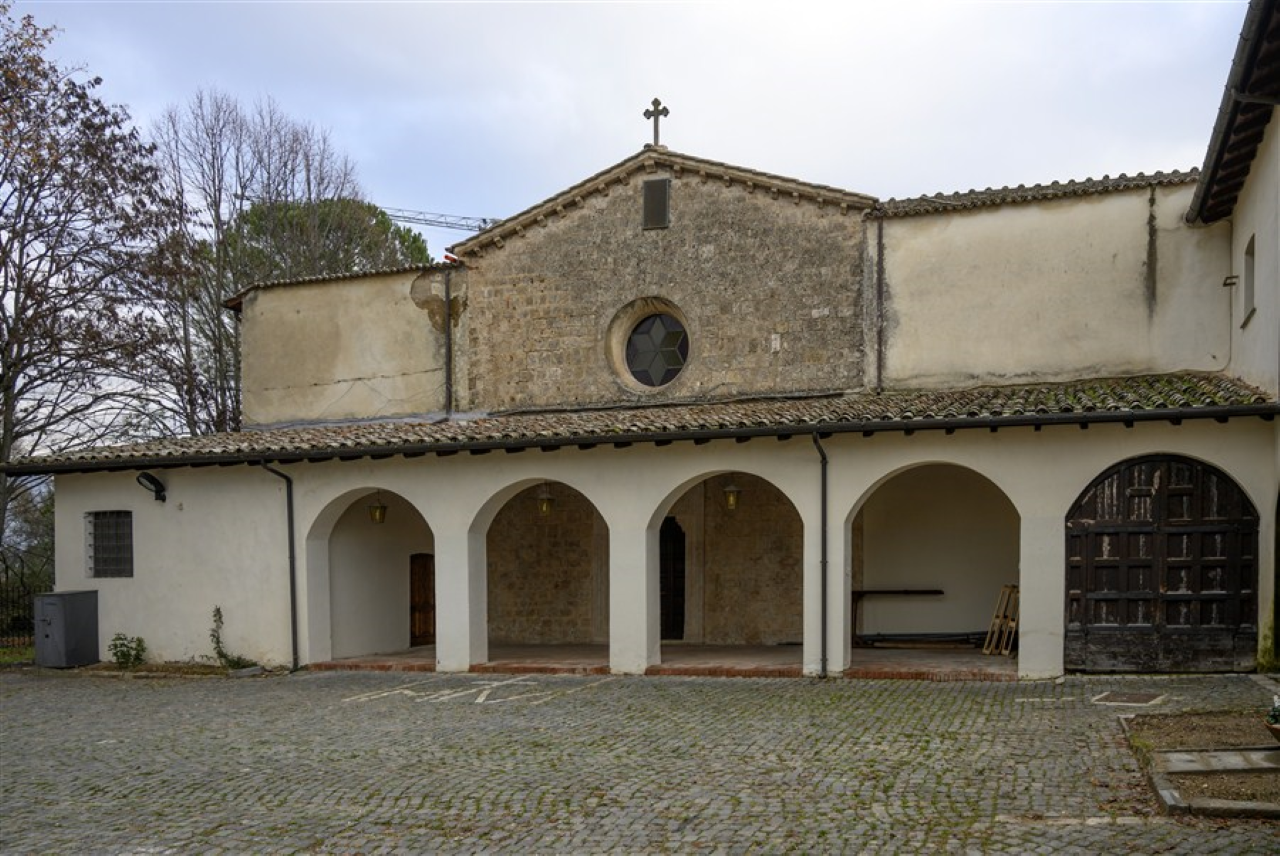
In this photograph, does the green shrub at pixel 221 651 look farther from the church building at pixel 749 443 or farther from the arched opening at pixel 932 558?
the arched opening at pixel 932 558

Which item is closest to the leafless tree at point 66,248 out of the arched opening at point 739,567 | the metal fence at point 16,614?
the metal fence at point 16,614

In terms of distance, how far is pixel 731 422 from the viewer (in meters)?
14.0

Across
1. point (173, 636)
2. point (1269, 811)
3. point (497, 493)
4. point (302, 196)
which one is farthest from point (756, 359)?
point (302, 196)

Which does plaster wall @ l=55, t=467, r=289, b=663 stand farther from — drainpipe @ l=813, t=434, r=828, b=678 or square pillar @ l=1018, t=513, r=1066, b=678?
square pillar @ l=1018, t=513, r=1066, b=678

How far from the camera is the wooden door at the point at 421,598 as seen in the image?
742 inches

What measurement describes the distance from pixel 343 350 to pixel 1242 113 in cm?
1354

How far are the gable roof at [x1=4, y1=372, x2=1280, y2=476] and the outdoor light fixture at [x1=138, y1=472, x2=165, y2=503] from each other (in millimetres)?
240

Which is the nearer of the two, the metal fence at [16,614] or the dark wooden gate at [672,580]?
→ the dark wooden gate at [672,580]

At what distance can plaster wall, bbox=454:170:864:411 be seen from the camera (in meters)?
16.3

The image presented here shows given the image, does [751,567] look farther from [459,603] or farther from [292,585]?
[292,585]

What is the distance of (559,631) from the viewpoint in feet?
60.9

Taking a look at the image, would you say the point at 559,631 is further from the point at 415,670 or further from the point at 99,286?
the point at 99,286

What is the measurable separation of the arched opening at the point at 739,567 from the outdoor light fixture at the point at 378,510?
14.4 feet

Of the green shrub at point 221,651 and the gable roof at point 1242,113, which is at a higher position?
the gable roof at point 1242,113
